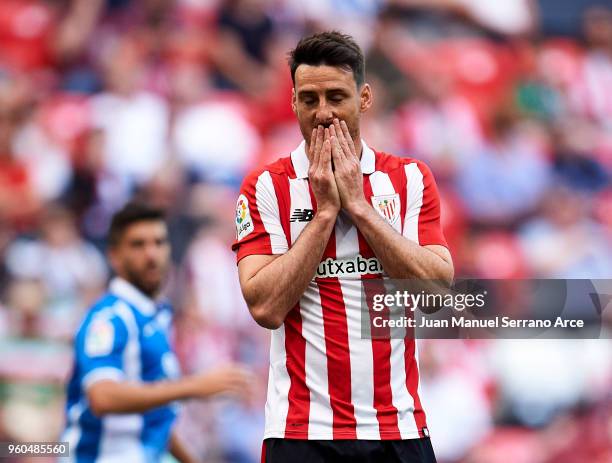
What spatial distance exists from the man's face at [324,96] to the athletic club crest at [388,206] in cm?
24

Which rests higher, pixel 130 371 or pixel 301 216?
pixel 301 216

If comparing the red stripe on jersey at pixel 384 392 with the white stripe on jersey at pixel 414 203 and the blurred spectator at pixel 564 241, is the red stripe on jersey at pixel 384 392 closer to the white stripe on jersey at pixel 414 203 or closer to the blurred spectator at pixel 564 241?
the white stripe on jersey at pixel 414 203

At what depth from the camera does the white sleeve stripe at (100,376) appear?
4.31 metres

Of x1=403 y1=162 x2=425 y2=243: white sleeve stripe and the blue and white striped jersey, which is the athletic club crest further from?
the blue and white striped jersey

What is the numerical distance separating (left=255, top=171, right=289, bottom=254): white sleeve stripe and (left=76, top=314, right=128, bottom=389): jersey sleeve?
1407 mm

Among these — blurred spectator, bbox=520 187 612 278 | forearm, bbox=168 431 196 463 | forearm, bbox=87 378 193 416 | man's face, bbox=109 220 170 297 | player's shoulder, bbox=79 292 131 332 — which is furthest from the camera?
blurred spectator, bbox=520 187 612 278

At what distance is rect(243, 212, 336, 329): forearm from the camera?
3025mm

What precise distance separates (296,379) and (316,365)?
0.08 meters

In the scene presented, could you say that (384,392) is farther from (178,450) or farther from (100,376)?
(178,450)

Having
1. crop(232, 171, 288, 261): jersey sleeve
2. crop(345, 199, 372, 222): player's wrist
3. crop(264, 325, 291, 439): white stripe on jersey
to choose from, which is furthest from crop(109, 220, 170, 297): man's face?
crop(345, 199, 372, 222): player's wrist

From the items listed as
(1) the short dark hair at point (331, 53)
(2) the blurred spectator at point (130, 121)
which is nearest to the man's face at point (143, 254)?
(1) the short dark hair at point (331, 53)

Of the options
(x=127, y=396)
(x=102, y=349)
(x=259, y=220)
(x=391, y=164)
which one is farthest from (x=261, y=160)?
(x=259, y=220)

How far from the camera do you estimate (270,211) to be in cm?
325

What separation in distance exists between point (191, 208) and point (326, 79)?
216 inches
